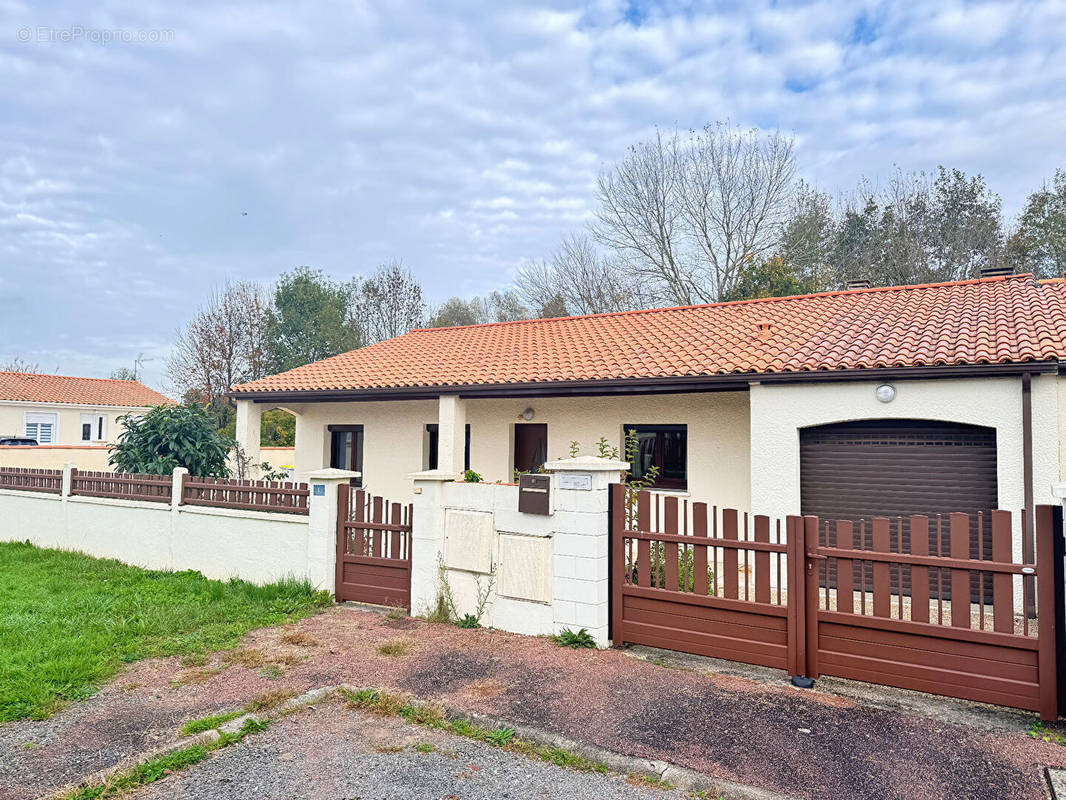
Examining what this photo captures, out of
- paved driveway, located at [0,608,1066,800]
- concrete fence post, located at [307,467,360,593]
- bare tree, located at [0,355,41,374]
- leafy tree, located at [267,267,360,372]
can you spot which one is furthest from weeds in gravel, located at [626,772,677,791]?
bare tree, located at [0,355,41,374]

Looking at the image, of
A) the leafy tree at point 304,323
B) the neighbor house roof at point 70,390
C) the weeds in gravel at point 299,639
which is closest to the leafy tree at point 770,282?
the weeds in gravel at point 299,639

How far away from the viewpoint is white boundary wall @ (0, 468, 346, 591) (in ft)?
24.8

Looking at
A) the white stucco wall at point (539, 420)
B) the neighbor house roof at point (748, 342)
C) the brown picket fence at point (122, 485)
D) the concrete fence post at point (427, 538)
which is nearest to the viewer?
the concrete fence post at point (427, 538)

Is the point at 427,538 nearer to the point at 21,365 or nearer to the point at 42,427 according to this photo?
the point at 42,427

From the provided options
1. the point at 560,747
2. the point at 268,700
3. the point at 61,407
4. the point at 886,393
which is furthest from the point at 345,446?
the point at 61,407

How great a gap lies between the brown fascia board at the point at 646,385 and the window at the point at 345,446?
1006 mm

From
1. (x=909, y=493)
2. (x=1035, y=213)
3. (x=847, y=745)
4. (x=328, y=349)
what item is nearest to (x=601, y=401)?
(x=909, y=493)

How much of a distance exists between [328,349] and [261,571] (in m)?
26.0

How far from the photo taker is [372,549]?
23.9 ft

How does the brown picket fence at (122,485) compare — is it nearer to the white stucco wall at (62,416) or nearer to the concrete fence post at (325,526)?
the concrete fence post at (325,526)

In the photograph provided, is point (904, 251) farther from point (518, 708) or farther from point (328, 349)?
point (328, 349)

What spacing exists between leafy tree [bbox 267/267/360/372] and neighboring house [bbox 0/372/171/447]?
8007 mm

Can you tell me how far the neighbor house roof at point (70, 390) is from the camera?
29.7 metres

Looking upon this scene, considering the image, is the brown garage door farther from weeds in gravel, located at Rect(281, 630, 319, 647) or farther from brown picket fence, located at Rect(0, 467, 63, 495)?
brown picket fence, located at Rect(0, 467, 63, 495)
